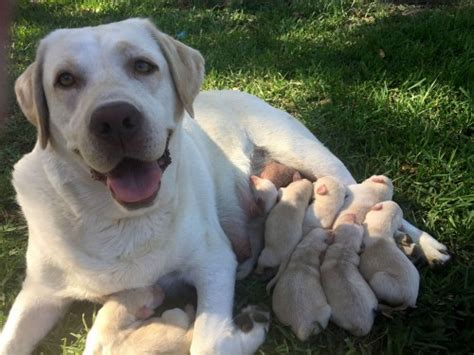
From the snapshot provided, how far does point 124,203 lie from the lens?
2545 millimetres

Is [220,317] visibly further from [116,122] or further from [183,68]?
[183,68]

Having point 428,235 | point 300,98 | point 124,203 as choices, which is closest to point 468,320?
point 428,235

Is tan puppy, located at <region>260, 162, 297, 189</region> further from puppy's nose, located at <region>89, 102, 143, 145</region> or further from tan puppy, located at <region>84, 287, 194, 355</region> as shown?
puppy's nose, located at <region>89, 102, 143, 145</region>

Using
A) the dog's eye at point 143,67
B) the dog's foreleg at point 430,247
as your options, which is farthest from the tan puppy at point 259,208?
the dog's eye at point 143,67

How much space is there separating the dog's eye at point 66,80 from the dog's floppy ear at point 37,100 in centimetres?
14

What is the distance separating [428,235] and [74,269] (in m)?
1.86

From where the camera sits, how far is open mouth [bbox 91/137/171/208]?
8.34 feet

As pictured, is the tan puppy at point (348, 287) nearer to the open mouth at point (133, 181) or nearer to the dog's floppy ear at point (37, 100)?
the open mouth at point (133, 181)

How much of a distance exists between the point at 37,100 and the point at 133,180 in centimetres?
57

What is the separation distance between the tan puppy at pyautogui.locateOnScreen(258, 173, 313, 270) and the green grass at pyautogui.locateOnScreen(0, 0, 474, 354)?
0.17 metres

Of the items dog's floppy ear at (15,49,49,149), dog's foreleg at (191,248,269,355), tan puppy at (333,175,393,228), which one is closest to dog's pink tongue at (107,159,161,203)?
dog's floppy ear at (15,49,49,149)

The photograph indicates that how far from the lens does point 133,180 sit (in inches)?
101

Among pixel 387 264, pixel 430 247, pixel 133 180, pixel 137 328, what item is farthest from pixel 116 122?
pixel 430 247

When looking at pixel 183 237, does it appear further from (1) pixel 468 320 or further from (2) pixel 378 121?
(2) pixel 378 121
